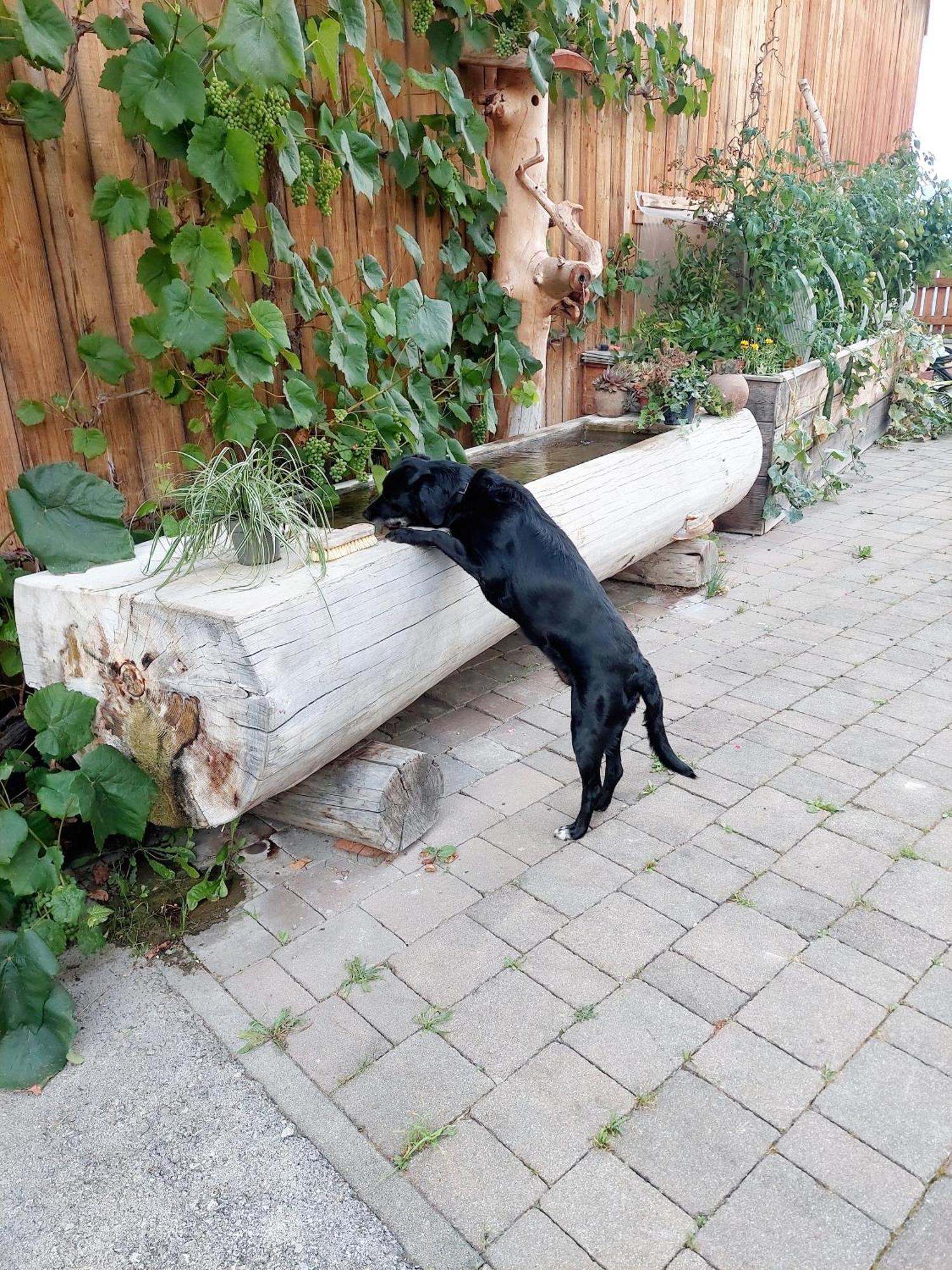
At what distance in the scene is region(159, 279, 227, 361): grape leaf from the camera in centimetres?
245

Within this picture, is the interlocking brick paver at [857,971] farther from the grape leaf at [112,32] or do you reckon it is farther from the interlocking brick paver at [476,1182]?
the grape leaf at [112,32]

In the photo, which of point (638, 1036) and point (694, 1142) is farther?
point (638, 1036)

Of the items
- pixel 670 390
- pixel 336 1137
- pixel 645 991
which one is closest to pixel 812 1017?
pixel 645 991

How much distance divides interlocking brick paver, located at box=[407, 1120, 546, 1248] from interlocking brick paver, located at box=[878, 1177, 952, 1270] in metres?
0.59

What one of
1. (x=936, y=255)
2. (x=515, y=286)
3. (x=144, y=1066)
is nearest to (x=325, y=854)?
(x=144, y=1066)

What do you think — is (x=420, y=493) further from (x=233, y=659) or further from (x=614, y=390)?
(x=614, y=390)

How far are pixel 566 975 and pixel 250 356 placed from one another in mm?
1933

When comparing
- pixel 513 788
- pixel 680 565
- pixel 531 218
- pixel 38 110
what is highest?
pixel 38 110

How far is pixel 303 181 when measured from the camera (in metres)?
2.85

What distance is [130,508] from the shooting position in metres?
2.89

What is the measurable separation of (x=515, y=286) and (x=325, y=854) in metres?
2.78

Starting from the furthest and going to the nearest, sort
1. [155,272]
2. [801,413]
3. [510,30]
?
[801,413]
[510,30]
[155,272]

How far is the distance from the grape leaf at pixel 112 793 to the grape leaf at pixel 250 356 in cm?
119

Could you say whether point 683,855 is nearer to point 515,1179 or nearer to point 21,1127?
point 515,1179
